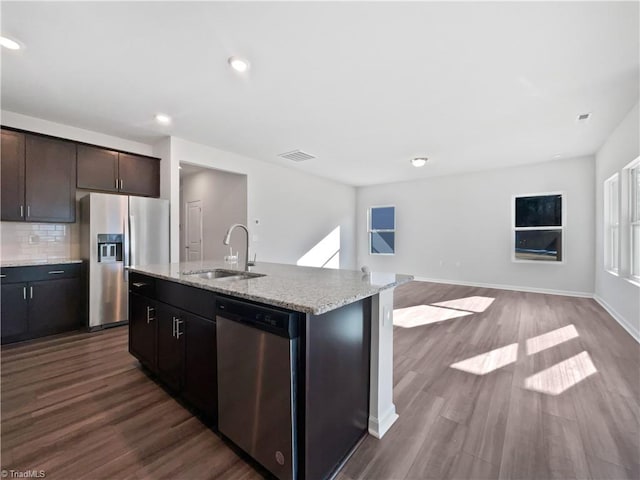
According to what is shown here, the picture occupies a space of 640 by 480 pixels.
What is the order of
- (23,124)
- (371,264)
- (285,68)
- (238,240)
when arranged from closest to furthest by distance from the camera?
1. (285,68)
2. (23,124)
3. (238,240)
4. (371,264)

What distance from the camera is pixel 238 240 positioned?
5410 mm

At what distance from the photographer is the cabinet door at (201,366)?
1652 mm

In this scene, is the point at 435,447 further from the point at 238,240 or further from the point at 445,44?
the point at 238,240

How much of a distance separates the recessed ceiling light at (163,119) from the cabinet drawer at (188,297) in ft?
7.66

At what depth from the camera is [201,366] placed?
1.74 meters

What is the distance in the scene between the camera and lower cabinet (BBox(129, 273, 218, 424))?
66.5 inches

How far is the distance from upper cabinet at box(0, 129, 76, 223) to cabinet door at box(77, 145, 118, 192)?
0.27ft

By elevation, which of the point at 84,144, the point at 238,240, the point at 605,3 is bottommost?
the point at 238,240

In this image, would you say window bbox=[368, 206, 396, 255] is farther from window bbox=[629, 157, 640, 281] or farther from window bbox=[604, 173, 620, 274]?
window bbox=[629, 157, 640, 281]

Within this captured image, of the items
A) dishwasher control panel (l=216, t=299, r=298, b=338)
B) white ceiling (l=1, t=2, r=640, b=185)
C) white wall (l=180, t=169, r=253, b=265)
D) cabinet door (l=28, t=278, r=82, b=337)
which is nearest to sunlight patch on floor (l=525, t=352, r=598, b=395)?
dishwasher control panel (l=216, t=299, r=298, b=338)

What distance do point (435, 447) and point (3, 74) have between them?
178 inches

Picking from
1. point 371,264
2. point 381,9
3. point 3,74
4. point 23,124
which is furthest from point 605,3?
point 371,264

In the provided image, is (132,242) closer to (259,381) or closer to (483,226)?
(259,381)

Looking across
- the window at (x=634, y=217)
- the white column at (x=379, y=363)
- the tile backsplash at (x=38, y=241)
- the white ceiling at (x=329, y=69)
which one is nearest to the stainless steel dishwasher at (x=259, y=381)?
the white column at (x=379, y=363)
